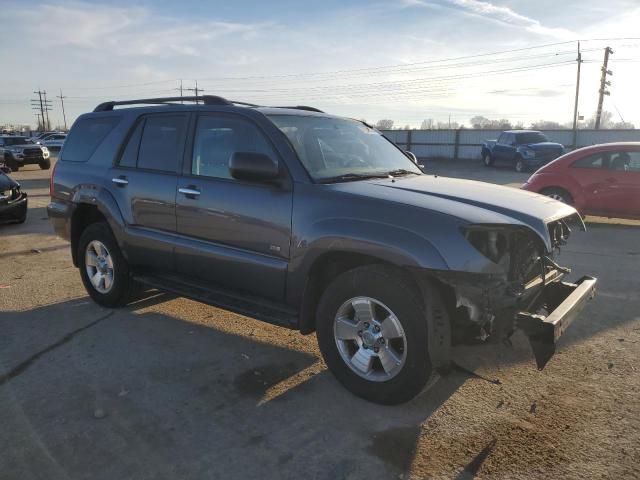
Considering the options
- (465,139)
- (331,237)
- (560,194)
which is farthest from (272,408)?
(465,139)

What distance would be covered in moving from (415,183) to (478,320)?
1.32m

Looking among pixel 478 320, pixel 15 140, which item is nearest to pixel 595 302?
pixel 478 320

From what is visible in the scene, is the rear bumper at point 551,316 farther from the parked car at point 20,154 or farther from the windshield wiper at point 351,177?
the parked car at point 20,154

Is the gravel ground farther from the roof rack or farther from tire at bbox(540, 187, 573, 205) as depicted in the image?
tire at bbox(540, 187, 573, 205)

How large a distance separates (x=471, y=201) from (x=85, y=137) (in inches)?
162

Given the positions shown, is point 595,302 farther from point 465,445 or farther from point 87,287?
point 87,287

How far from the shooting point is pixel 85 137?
213 inches

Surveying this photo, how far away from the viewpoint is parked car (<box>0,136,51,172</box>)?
24688 mm

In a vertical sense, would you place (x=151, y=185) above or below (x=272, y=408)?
above

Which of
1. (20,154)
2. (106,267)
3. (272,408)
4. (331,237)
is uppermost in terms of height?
(331,237)

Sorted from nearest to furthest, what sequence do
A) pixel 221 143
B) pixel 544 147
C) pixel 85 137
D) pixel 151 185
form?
pixel 221 143, pixel 151 185, pixel 85 137, pixel 544 147

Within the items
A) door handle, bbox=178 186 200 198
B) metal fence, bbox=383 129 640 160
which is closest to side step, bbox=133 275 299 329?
door handle, bbox=178 186 200 198

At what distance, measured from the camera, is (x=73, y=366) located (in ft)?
12.9

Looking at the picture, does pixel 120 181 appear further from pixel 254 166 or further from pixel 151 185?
pixel 254 166
